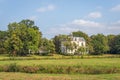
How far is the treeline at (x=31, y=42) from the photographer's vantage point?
3846 inches

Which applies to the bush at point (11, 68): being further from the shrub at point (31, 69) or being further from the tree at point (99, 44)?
the tree at point (99, 44)

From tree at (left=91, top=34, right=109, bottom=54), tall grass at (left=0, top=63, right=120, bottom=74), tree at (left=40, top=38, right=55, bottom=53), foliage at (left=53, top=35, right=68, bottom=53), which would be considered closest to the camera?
tall grass at (left=0, top=63, right=120, bottom=74)

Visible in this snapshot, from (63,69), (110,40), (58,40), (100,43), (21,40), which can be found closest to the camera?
(63,69)

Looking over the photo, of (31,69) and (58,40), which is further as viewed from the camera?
(58,40)

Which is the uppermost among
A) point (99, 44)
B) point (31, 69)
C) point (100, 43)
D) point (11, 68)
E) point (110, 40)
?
point (110, 40)

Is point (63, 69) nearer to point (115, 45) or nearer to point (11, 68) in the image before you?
point (11, 68)

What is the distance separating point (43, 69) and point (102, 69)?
7.68 metres

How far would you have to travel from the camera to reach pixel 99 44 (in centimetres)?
12794

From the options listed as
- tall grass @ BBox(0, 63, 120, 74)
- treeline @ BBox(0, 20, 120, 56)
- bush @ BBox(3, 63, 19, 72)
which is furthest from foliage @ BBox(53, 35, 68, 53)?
tall grass @ BBox(0, 63, 120, 74)

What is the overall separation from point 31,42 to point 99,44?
40.6 metres

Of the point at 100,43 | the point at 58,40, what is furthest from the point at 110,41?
the point at 58,40

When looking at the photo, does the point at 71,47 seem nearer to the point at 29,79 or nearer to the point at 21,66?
the point at 21,66

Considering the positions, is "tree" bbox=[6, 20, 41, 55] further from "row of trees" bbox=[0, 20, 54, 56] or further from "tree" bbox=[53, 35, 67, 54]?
"tree" bbox=[53, 35, 67, 54]

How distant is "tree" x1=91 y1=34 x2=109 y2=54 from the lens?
125 metres
